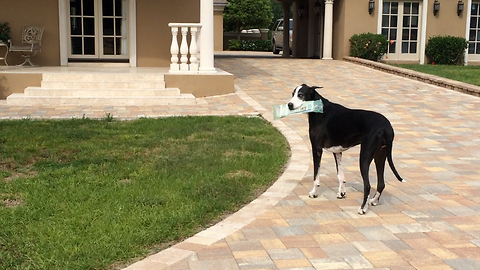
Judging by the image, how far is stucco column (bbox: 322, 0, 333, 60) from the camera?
19391 mm

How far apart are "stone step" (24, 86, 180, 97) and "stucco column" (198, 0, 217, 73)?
1.05 meters

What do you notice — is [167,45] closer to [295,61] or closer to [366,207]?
[295,61]

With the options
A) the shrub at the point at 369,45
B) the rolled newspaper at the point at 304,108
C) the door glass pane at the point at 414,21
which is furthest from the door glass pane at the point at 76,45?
the door glass pane at the point at 414,21

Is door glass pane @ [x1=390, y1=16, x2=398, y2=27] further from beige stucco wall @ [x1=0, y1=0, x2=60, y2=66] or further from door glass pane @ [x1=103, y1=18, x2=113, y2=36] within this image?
beige stucco wall @ [x1=0, y1=0, x2=60, y2=66]

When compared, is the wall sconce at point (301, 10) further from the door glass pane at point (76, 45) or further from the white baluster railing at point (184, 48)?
the white baluster railing at point (184, 48)

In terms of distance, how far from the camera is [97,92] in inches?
424

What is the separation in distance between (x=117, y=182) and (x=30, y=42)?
8760 mm

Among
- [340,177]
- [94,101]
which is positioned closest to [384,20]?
[94,101]

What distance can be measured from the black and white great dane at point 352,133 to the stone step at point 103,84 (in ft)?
22.0

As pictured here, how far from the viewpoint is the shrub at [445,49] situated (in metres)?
19.4

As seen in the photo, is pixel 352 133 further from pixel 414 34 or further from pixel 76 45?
pixel 414 34

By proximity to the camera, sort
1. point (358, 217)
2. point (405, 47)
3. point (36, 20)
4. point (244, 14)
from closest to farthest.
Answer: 1. point (358, 217)
2. point (36, 20)
3. point (405, 47)
4. point (244, 14)

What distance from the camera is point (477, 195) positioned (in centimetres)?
518

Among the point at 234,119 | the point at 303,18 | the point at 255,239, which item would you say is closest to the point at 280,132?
the point at 234,119
